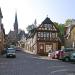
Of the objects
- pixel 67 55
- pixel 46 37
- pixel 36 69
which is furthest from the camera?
pixel 46 37

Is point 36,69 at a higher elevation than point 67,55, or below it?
below

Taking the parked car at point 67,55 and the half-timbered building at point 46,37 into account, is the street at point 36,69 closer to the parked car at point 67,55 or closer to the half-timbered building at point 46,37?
the parked car at point 67,55

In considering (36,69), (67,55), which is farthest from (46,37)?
(36,69)

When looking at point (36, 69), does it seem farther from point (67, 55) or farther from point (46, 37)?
point (46, 37)

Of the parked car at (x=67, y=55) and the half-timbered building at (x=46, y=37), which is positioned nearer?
the parked car at (x=67, y=55)

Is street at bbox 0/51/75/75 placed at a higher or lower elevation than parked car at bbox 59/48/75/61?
lower

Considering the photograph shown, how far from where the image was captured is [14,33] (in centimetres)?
18512

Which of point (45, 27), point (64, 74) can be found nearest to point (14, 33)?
point (45, 27)

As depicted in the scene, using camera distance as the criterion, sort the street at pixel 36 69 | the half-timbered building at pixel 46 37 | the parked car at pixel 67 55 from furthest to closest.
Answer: the half-timbered building at pixel 46 37, the parked car at pixel 67 55, the street at pixel 36 69

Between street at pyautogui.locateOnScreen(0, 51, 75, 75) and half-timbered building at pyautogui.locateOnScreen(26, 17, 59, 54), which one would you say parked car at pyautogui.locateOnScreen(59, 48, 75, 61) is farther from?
half-timbered building at pyautogui.locateOnScreen(26, 17, 59, 54)

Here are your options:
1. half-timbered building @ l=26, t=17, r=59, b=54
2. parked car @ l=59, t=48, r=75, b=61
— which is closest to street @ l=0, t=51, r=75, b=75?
parked car @ l=59, t=48, r=75, b=61

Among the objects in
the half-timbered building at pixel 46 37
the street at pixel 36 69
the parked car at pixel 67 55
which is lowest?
the street at pixel 36 69

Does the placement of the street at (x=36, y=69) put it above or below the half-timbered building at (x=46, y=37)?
below

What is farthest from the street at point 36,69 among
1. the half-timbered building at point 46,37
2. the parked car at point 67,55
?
the half-timbered building at point 46,37
